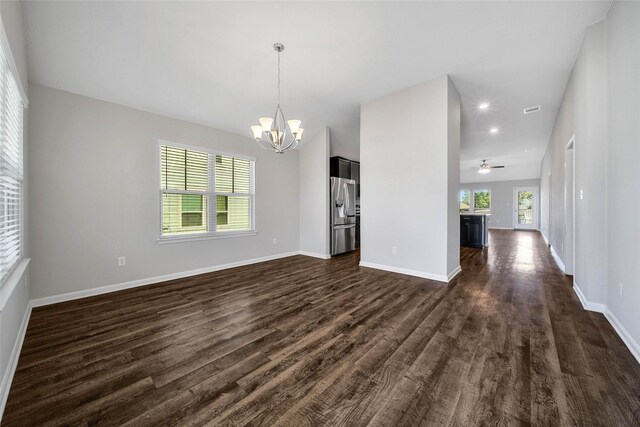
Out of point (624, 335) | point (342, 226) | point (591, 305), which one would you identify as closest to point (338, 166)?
point (342, 226)

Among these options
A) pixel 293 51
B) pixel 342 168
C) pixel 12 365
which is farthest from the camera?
pixel 342 168

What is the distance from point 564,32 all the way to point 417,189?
7.46 ft

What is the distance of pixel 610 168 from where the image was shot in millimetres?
2414

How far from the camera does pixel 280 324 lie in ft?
7.89

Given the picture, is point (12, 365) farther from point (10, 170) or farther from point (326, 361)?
point (326, 361)

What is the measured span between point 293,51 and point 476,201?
1317cm

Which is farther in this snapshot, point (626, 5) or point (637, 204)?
point (626, 5)

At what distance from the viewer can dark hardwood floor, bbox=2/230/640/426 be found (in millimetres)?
1367

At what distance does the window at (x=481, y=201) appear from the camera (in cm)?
1278

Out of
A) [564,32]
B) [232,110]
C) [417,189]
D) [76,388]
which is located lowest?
[76,388]

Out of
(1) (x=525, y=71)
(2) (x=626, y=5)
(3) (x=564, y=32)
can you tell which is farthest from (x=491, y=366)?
(1) (x=525, y=71)

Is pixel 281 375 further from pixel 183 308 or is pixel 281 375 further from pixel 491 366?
pixel 183 308

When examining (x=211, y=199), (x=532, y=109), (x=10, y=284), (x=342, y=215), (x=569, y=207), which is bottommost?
(x=10, y=284)

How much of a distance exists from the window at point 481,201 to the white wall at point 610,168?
1102cm
